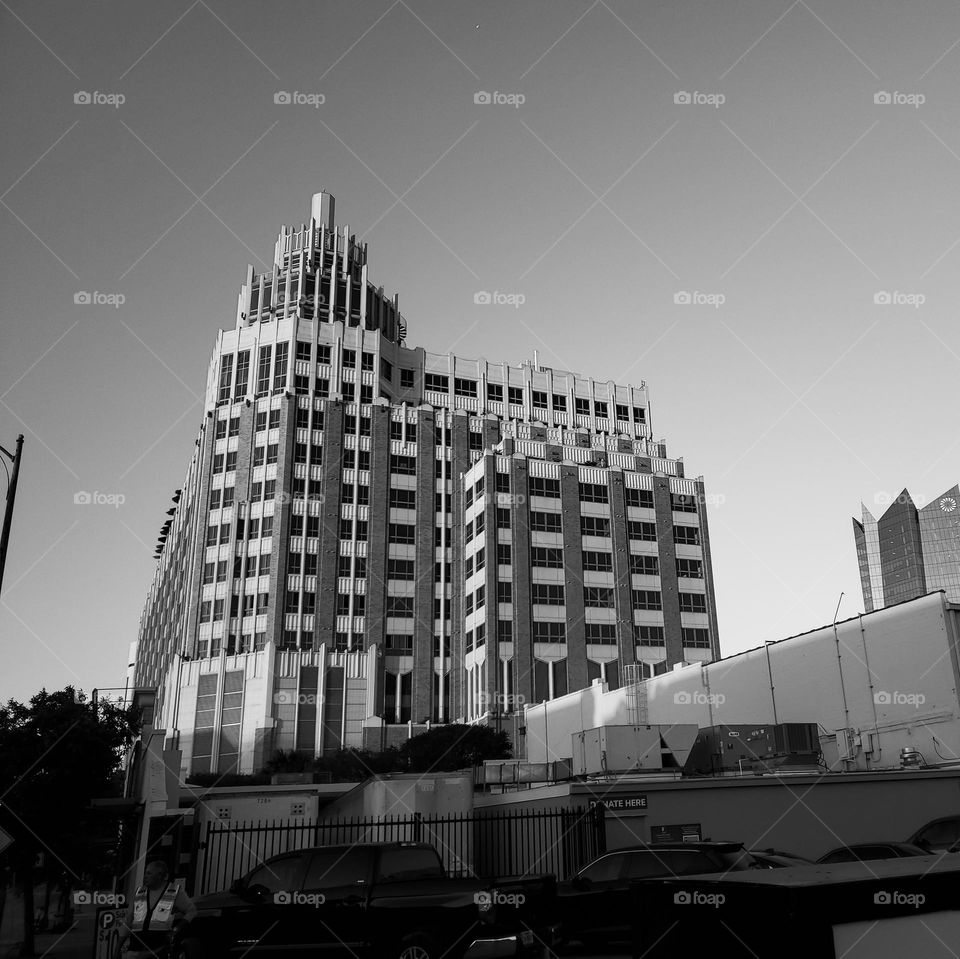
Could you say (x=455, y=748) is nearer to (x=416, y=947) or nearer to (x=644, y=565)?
(x=644, y=565)

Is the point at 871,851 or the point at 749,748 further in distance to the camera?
the point at 749,748

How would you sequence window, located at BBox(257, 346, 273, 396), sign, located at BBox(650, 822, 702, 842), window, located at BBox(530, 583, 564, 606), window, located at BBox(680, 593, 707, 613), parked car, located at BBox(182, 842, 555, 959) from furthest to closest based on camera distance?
window, located at BBox(257, 346, 273, 396), window, located at BBox(680, 593, 707, 613), window, located at BBox(530, 583, 564, 606), sign, located at BBox(650, 822, 702, 842), parked car, located at BBox(182, 842, 555, 959)

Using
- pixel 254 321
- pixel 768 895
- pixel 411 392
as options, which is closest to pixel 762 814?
pixel 768 895

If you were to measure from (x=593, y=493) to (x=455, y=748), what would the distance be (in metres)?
31.7

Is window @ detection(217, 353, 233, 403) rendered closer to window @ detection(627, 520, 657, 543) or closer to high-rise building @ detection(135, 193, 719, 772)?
high-rise building @ detection(135, 193, 719, 772)

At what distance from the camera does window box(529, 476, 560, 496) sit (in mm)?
81875

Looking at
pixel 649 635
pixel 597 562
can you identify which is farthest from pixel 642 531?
pixel 649 635

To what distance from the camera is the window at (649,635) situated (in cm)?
7836

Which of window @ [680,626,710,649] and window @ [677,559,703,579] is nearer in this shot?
window @ [680,626,710,649]

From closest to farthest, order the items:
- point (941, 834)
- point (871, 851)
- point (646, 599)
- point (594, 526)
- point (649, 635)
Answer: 1. point (871, 851)
2. point (941, 834)
3. point (649, 635)
4. point (646, 599)
5. point (594, 526)

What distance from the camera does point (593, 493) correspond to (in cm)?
8369

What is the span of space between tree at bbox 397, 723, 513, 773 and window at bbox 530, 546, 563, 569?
783 inches

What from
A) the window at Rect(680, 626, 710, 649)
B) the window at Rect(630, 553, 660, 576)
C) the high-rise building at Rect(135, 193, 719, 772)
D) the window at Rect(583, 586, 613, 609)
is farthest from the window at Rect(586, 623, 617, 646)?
the window at Rect(680, 626, 710, 649)

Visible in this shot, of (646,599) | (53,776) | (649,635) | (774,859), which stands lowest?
(774,859)
